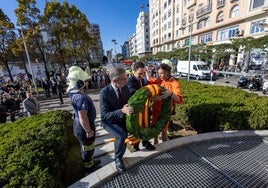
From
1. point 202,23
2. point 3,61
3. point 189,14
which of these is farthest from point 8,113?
point 189,14

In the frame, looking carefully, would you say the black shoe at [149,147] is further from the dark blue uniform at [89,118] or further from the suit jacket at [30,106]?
the suit jacket at [30,106]

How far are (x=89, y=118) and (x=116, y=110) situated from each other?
21.3 inches

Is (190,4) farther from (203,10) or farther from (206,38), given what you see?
(206,38)

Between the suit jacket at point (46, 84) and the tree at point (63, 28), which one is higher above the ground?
the tree at point (63, 28)

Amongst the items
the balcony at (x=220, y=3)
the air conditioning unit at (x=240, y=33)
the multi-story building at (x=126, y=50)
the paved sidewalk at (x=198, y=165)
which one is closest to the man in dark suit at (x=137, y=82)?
the paved sidewalk at (x=198, y=165)

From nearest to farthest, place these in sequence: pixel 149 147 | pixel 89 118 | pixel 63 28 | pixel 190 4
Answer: pixel 89 118, pixel 149 147, pixel 63 28, pixel 190 4

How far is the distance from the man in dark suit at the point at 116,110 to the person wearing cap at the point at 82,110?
25cm

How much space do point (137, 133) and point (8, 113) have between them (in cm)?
690

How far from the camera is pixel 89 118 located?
280cm

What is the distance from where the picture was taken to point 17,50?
48.2 ft

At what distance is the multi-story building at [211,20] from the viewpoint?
22672mm

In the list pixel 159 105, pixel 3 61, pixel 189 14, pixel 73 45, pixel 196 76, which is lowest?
pixel 196 76

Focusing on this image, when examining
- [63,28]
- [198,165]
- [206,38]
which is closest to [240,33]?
[206,38]

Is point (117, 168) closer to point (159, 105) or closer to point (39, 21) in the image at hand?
point (159, 105)
